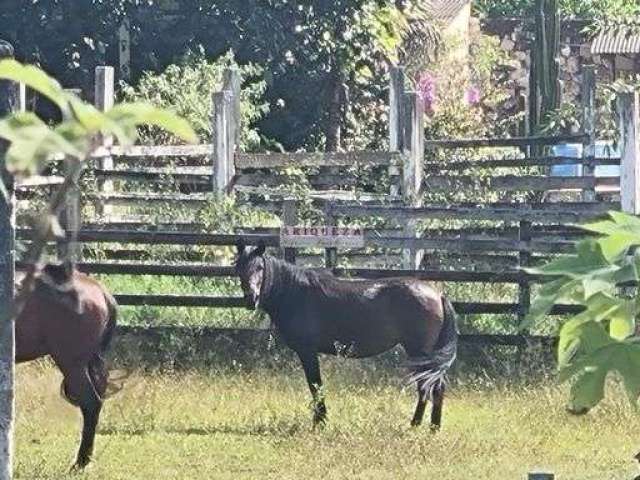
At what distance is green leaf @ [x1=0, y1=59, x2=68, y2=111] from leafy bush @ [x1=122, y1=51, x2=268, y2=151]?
65.2ft

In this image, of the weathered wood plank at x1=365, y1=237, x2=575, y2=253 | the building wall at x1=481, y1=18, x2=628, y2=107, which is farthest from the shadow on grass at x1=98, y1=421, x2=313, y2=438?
the building wall at x1=481, y1=18, x2=628, y2=107

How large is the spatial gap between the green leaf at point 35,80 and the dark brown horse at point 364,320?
9379mm

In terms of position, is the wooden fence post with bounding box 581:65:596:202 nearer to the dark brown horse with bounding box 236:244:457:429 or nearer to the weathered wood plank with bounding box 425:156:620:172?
the weathered wood plank with bounding box 425:156:620:172

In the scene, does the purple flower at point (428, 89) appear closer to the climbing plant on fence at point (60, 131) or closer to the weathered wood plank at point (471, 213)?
the weathered wood plank at point (471, 213)

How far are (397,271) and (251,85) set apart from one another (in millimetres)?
10861

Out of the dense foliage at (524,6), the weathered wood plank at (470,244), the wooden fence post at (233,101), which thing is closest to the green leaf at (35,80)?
the weathered wood plank at (470,244)

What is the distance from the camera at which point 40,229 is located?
1752 millimetres

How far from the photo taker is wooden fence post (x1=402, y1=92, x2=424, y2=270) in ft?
54.0

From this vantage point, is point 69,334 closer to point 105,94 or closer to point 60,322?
point 60,322

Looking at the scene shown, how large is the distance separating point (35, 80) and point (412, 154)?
15.1m

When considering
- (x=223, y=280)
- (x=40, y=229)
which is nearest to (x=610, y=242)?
(x=40, y=229)

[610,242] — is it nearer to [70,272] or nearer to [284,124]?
[70,272]

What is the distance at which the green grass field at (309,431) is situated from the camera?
9617mm

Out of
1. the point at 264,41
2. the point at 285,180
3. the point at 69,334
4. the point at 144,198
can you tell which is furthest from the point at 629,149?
the point at 264,41
